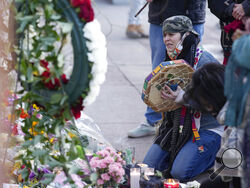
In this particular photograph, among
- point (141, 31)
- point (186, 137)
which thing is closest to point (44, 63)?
point (186, 137)

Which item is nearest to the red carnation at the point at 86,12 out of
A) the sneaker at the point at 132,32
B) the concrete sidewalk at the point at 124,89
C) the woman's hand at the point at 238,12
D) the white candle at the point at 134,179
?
the concrete sidewalk at the point at 124,89

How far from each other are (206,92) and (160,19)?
83.3 inches

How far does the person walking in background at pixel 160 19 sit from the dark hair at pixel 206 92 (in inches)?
74.3

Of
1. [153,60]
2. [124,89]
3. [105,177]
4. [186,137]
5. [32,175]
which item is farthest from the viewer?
[124,89]

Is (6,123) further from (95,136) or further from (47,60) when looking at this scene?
(95,136)

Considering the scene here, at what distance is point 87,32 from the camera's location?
1.98 m

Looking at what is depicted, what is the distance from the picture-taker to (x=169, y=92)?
3.12 meters

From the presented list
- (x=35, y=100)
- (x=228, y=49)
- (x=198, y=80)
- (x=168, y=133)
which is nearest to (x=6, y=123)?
(x=35, y=100)

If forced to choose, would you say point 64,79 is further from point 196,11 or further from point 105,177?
point 196,11

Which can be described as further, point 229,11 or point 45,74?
point 229,11

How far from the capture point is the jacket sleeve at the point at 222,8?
3.39 metres

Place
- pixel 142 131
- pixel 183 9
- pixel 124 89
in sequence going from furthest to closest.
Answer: pixel 124 89, pixel 142 131, pixel 183 9

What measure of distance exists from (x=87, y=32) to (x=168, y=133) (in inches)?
64.6

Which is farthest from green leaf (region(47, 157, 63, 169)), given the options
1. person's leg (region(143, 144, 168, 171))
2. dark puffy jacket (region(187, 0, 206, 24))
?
dark puffy jacket (region(187, 0, 206, 24))
